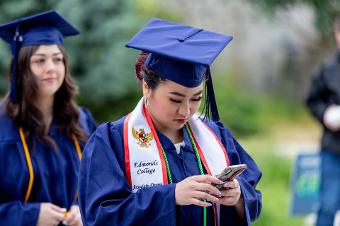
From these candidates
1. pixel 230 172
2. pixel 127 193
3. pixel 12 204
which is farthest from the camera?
pixel 12 204

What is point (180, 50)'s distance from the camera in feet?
8.11

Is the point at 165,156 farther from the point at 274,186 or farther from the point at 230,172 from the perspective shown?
the point at 274,186

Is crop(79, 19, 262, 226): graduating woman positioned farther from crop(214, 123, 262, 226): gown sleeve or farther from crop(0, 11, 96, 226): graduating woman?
crop(0, 11, 96, 226): graduating woman

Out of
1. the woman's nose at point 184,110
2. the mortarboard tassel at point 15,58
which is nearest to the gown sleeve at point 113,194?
the woman's nose at point 184,110

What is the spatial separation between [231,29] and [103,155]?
10793 mm

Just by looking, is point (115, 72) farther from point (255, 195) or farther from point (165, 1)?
point (255, 195)

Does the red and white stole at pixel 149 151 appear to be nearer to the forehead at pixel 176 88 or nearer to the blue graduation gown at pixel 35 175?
the forehead at pixel 176 88

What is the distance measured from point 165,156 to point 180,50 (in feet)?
1.40

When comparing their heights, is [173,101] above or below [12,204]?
above

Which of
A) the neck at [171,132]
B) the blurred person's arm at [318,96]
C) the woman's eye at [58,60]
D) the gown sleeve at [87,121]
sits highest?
the woman's eye at [58,60]

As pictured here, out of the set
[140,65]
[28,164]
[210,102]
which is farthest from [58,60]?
[210,102]

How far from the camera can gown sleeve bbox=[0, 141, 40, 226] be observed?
133 inches

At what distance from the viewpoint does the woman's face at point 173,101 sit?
251 centimetres

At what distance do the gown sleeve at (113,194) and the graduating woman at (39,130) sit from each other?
888 mm
